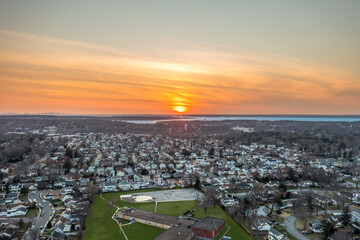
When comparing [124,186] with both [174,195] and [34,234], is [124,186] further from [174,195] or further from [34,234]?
[34,234]

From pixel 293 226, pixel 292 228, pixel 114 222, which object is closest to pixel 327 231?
pixel 292 228

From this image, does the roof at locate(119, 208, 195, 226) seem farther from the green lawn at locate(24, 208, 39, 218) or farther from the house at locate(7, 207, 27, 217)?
the house at locate(7, 207, 27, 217)

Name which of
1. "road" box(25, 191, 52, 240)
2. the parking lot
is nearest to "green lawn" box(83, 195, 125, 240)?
"road" box(25, 191, 52, 240)

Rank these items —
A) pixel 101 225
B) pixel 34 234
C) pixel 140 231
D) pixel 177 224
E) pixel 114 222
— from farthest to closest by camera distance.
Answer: pixel 114 222 → pixel 101 225 → pixel 177 224 → pixel 140 231 → pixel 34 234

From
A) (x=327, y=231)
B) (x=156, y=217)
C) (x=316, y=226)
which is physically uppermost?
(x=327, y=231)

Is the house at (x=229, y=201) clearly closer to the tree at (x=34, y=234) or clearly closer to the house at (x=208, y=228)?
the house at (x=208, y=228)
